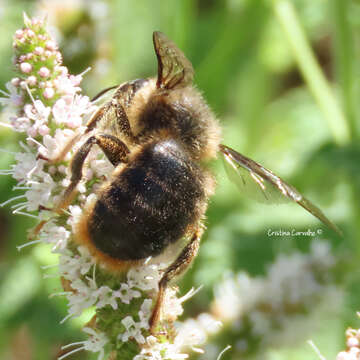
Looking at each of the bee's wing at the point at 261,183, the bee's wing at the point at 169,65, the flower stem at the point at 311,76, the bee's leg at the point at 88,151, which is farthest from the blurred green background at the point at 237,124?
the bee's leg at the point at 88,151

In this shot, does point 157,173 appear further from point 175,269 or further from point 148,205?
point 175,269

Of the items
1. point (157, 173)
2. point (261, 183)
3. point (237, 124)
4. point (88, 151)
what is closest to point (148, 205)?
point (157, 173)

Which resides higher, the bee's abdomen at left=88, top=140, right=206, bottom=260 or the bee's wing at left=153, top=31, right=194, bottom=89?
the bee's wing at left=153, top=31, right=194, bottom=89

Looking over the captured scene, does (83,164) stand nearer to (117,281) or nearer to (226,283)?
(117,281)

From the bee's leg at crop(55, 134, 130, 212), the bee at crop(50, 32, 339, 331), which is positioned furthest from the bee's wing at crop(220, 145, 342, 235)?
the bee's leg at crop(55, 134, 130, 212)

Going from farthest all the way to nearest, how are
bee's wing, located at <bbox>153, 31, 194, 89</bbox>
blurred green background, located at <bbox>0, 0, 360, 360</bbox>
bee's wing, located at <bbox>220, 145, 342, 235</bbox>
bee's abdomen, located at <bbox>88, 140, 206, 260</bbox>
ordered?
1. blurred green background, located at <bbox>0, 0, 360, 360</bbox>
2. bee's wing, located at <bbox>153, 31, 194, 89</bbox>
3. bee's wing, located at <bbox>220, 145, 342, 235</bbox>
4. bee's abdomen, located at <bbox>88, 140, 206, 260</bbox>

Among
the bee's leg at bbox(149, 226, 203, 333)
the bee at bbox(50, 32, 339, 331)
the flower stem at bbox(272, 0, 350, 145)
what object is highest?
the flower stem at bbox(272, 0, 350, 145)

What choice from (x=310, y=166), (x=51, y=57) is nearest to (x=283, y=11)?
(x=310, y=166)

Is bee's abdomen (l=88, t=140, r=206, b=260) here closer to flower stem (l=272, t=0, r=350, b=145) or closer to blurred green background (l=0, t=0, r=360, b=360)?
blurred green background (l=0, t=0, r=360, b=360)

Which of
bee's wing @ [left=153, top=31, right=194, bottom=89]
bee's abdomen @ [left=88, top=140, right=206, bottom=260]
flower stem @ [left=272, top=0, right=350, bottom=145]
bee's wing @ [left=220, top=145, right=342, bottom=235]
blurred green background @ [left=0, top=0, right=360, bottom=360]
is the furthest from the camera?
flower stem @ [left=272, top=0, right=350, bottom=145]
